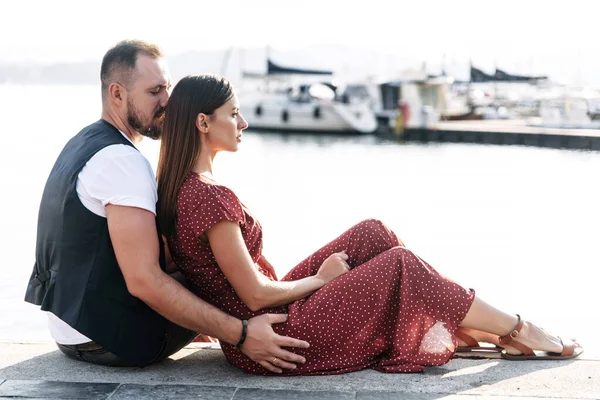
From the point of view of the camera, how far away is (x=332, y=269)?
3.53m

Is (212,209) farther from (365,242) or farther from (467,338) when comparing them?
(467,338)

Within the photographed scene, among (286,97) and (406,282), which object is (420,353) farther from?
(286,97)

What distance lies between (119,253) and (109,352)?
488mm

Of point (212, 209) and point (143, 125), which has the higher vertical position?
point (143, 125)

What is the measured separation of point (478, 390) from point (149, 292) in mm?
1269

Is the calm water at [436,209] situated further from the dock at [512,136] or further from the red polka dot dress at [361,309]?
the red polka dot dress at [361,309]

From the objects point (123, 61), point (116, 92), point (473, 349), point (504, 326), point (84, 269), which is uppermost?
point (123, 61)

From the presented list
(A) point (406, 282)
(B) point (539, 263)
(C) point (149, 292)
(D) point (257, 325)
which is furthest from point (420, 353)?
(B) point (539, 263)

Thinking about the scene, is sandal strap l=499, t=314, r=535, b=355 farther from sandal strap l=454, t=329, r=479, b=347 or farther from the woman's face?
the woman's face

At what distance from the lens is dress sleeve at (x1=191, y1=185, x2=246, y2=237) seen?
3221 millimetres

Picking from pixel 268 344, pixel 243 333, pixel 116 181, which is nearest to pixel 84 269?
pixel 116 181

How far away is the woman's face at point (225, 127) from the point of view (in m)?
3.35

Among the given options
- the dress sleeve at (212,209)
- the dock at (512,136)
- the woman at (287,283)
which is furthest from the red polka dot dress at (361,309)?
the dock at (512,136)

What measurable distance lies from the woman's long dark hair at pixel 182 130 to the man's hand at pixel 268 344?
500 mm
